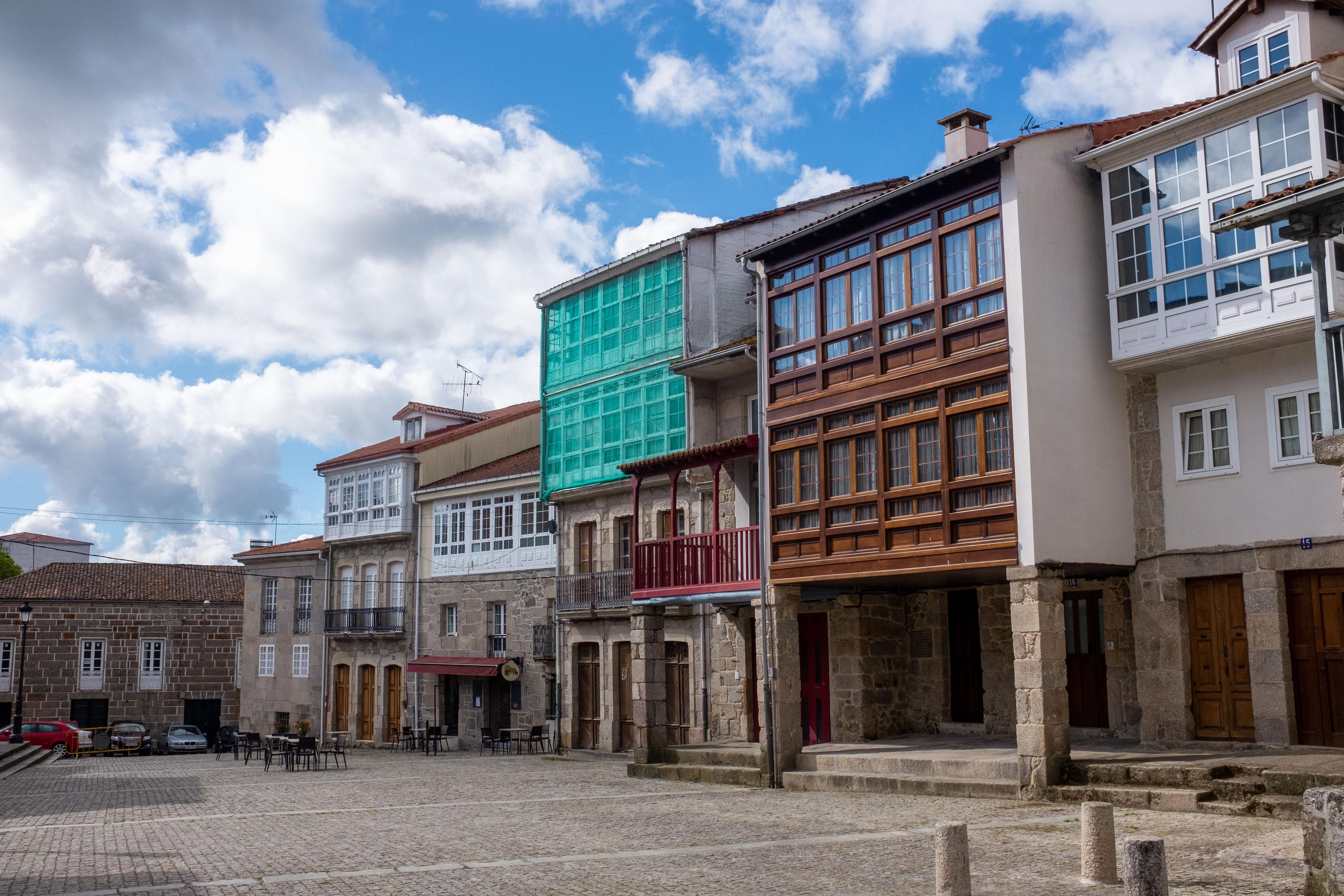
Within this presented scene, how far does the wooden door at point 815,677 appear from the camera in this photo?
2077 centimetres

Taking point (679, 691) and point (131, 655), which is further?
point (131, 655)

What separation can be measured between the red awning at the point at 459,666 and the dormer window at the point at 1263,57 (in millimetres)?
19807

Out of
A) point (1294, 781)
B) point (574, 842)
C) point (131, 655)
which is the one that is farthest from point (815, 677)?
point (131, 655)

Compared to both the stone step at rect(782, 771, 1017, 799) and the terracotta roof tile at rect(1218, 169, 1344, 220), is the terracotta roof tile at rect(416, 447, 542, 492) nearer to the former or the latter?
the stone step at rect(782, 771, 1017, 799)

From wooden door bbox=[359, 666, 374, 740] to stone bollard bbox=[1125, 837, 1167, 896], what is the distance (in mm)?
29676

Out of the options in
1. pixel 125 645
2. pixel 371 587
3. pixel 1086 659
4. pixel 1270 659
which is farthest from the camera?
pixel 125 645

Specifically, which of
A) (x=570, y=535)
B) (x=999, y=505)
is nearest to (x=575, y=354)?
(x=570, y=535)

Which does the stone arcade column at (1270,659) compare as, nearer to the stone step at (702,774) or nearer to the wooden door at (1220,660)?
the wooden door at (1220,660)

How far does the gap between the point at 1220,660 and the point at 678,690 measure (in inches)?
442

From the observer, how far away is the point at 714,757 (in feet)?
63.0

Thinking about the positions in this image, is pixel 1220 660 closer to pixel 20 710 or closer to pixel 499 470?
pixel 499 470

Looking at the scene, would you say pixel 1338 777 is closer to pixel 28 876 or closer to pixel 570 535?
pixel 28 876

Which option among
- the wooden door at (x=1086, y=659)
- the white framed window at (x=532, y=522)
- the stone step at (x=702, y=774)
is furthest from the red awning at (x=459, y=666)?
the wooden door at (x=1086, y=659)

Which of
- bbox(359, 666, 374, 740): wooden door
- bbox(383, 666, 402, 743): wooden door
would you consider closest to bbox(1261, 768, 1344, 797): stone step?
bbox(383, 666, 402, 743): wooden door
